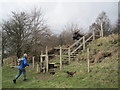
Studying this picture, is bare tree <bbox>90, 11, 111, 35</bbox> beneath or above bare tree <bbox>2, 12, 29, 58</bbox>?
above

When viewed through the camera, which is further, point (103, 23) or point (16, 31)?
point (103, 23)

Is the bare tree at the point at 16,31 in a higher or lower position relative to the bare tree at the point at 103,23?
lower

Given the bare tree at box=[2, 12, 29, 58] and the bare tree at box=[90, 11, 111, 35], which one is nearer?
the bare tree at box=[2, 12, 29, 58]

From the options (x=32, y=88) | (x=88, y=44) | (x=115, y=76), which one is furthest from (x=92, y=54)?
(x=32, y=88)

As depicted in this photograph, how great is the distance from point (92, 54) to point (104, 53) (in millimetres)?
1424

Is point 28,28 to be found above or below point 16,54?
above

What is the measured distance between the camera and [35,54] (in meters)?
20.7

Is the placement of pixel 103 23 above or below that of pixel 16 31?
above

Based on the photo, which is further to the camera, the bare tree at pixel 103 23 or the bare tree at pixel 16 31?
the bare tree at pixel 103 23

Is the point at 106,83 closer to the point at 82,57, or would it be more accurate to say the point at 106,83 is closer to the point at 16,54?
the point at 82,57

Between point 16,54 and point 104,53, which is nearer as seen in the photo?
point 104,53

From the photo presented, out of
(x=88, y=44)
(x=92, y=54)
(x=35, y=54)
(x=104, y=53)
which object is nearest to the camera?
(x=104, y=53)

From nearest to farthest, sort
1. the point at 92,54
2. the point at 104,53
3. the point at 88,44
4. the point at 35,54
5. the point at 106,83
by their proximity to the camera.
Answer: the point at 106,83 → the point at 104,53 → the point at 92,54 → the point at 88,44 → the point at 35,54

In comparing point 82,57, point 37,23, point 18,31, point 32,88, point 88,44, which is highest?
point 37,23
